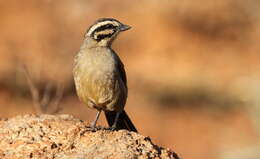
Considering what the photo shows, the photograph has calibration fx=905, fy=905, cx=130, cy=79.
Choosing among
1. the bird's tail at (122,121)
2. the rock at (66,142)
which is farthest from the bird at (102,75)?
the rock at (66,142)

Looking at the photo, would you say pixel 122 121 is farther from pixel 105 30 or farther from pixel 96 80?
pixel 105 30

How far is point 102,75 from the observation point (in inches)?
410

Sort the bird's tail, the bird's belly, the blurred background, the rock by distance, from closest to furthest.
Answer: the rock → the bird's belly → the bird's tail → the blurred background

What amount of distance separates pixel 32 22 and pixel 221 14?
5.60 metres

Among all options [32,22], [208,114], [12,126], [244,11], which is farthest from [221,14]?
[12,126]

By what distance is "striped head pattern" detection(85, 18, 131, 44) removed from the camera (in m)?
10.8

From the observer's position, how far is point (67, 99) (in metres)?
22.0

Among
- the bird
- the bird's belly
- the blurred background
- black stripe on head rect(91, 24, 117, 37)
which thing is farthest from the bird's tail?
the blurred background

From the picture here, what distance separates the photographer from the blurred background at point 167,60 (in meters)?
21.8

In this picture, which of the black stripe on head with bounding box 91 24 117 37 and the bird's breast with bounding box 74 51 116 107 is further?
the black stripe on head with bounding box 91 24 117 37

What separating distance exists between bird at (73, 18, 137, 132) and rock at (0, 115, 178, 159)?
3.48 feet

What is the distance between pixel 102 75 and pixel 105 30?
73 centimetres

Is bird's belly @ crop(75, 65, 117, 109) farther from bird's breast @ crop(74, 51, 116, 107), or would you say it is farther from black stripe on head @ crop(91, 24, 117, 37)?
black stripe on head @ crop(91, 24, 117, 37)

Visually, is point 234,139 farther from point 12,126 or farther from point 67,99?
point 12,126
